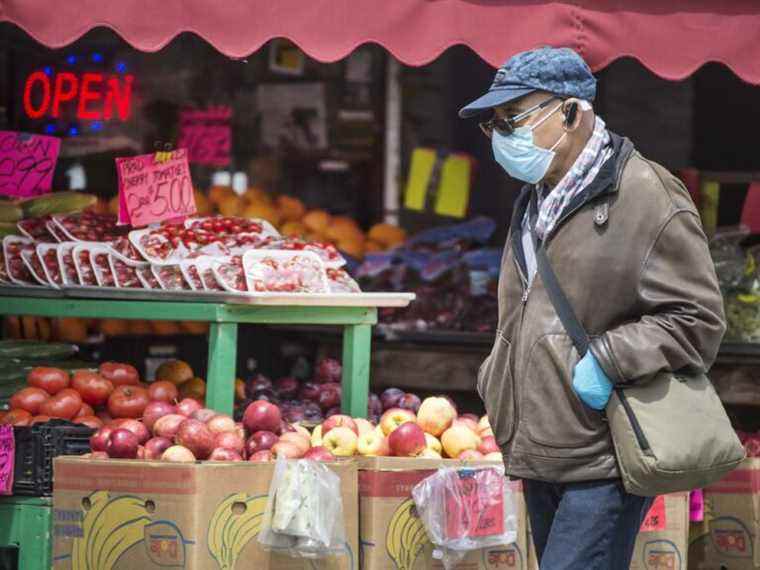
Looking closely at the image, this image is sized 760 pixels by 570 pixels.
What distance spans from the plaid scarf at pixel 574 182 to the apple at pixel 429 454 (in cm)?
171

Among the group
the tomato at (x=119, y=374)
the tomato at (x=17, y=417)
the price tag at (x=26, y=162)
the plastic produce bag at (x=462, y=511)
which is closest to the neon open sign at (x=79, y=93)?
the price tag at (x=26, y=162)

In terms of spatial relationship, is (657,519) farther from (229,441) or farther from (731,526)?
(229,441)

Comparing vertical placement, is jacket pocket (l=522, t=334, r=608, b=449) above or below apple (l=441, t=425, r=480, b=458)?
above

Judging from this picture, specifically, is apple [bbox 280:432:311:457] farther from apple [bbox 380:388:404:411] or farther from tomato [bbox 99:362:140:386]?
tomato [bbox 99:362:140:386]

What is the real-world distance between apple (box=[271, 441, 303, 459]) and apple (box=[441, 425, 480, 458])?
0.65 m

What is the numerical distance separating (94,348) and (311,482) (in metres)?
2.92

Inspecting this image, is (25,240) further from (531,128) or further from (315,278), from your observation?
(531,128)

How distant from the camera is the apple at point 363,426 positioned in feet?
20.1

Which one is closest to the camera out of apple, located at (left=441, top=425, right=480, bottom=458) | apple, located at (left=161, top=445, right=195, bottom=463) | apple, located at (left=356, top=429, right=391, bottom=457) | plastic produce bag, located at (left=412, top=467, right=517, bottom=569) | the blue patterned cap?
the blue patterned cap

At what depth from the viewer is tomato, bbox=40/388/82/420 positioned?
625 cm

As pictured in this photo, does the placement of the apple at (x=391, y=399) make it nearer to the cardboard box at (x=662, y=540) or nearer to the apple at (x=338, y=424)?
the apple at (x=338, y=424)

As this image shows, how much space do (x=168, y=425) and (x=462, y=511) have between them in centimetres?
121

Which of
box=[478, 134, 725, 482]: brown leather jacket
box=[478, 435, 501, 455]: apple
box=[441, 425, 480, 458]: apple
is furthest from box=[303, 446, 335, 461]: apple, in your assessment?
box=[478, 134, 725, 482]: brown leather jacket

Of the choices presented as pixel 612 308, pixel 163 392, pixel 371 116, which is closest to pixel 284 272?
pixel 163 392
